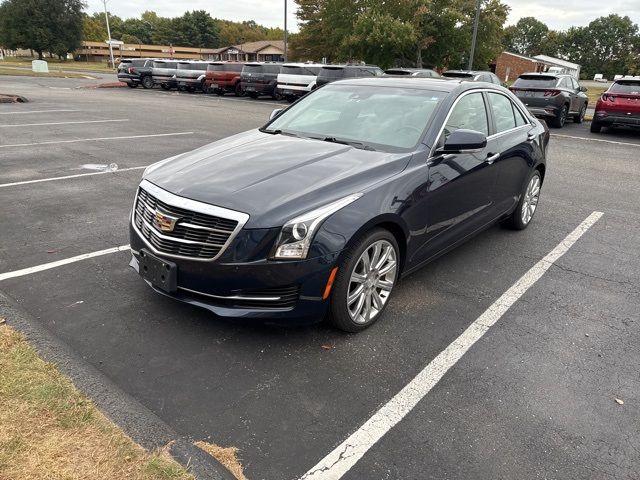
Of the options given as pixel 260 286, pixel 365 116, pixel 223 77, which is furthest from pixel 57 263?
pixel 223 77

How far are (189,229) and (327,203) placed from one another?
0.87 meters

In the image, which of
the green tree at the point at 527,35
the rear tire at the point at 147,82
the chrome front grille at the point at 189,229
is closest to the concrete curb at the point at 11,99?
the rear tire at the point at 147,82

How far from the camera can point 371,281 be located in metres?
3.43

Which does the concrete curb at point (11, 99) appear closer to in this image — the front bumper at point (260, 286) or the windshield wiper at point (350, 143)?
the windshield wiper at point (350, 143)

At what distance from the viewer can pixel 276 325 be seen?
3.13m

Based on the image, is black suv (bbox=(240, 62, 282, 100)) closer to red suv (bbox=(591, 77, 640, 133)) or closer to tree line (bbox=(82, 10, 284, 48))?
red suv (bbox=(591, 77, 640, 133))

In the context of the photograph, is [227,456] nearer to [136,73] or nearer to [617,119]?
[617,119]

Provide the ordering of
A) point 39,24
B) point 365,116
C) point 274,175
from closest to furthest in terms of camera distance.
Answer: point 274,175 → point 365,116 → point 39,24

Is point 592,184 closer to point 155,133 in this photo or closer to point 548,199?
point 548,199

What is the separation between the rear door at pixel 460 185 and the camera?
12.5 ft

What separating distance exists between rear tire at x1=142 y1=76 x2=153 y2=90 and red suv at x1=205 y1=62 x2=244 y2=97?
19.3 feet

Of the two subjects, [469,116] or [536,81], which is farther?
[536,81]

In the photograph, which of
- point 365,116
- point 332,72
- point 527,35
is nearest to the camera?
point 365,116

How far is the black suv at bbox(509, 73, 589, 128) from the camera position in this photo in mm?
14695
